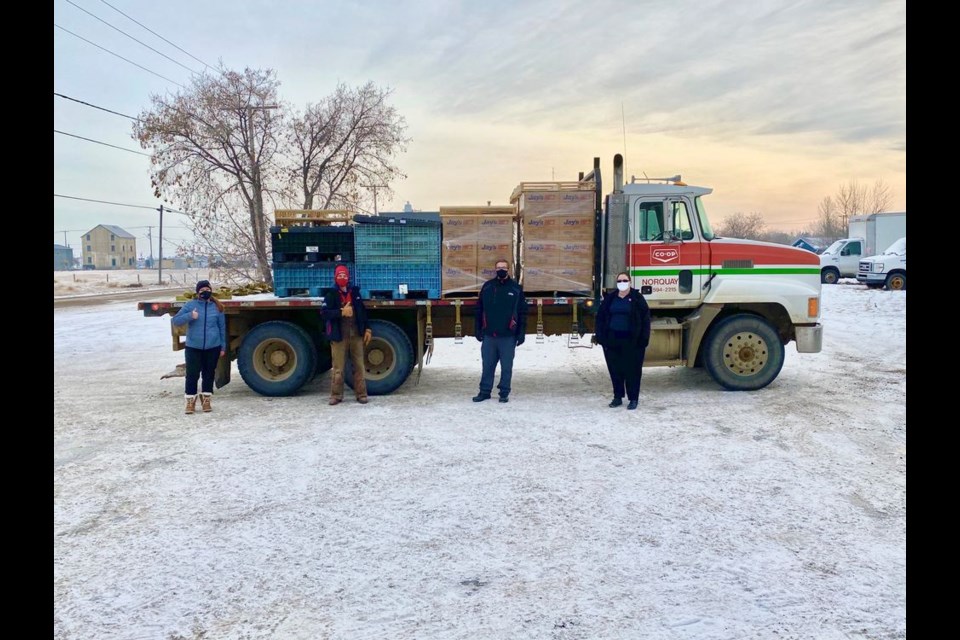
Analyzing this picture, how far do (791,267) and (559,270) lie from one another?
3402mm

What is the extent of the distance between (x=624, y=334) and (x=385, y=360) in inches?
139

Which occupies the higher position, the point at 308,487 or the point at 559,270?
the point at 559,270

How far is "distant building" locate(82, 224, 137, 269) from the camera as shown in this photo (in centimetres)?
12725

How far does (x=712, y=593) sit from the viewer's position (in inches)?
146

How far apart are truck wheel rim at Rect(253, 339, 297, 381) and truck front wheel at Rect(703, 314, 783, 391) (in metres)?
6.07

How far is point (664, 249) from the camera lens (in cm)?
923

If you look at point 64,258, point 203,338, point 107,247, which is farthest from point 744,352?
point 107,247

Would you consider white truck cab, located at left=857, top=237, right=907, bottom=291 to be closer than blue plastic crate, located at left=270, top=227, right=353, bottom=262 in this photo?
No

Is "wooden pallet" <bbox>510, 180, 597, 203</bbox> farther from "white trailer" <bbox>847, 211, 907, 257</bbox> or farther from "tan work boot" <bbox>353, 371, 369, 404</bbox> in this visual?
"white trailer" <bbox>847, 211, 907, 257</bbox>

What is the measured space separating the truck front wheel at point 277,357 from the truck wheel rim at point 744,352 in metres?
6.05

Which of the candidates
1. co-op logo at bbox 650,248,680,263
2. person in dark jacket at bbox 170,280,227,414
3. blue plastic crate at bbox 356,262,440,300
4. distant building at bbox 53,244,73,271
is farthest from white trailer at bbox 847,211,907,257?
distant building at bbox 53,244,73,271

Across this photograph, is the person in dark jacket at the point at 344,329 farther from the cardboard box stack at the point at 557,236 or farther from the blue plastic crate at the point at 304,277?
the cardboard box stack at the point at 557,236
